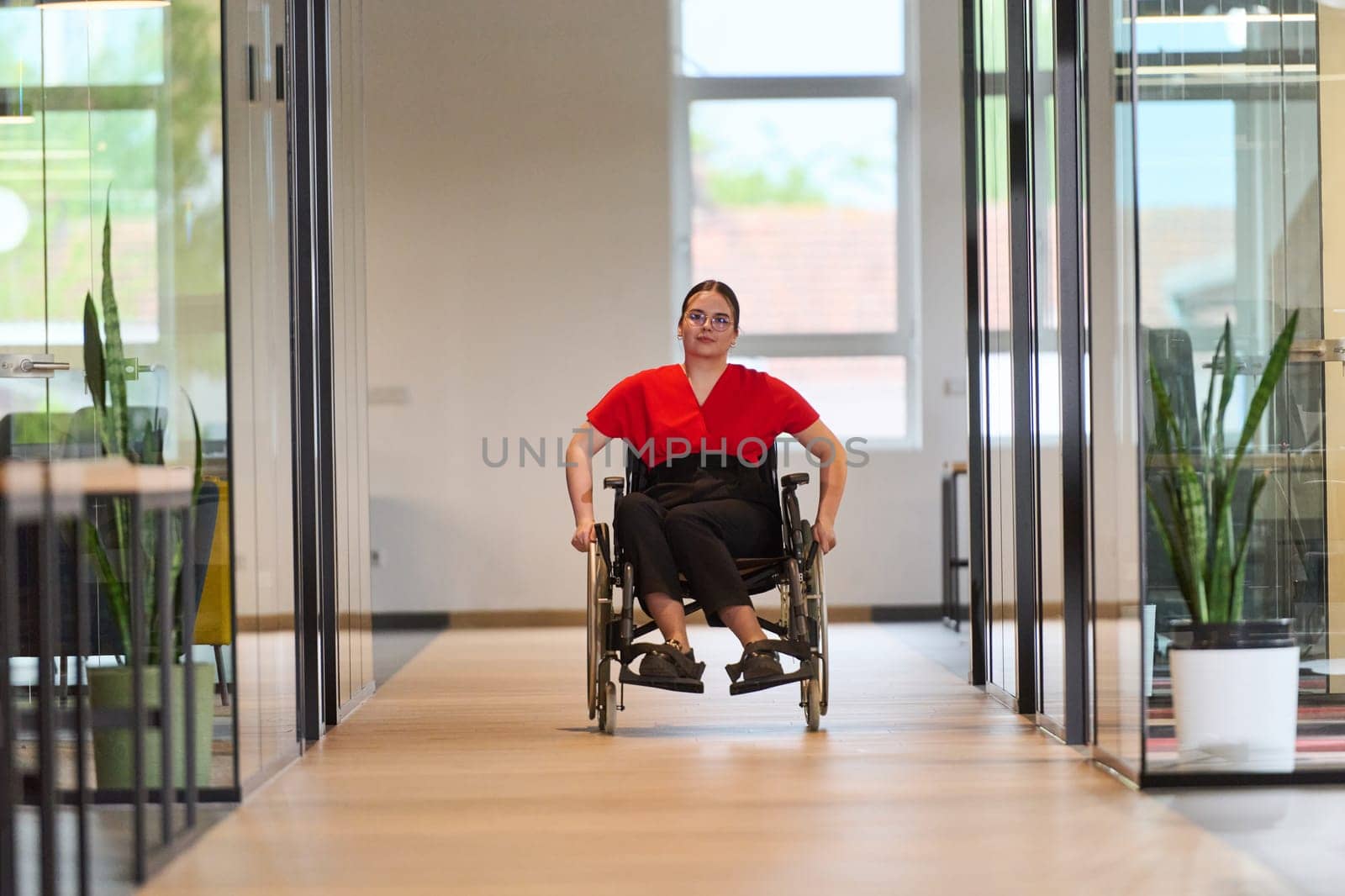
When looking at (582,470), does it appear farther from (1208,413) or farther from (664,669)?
(1208,413)

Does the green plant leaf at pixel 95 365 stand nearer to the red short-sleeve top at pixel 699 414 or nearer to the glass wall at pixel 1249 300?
the red short-sleeve top at pixel 699 414

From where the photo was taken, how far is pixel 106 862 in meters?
2.10

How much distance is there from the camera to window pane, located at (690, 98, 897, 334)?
6051 mm

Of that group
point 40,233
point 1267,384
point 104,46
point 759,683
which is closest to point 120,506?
point 40,233

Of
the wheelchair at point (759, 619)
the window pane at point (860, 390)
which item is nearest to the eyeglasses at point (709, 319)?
the wheelchair at point (759, 619)

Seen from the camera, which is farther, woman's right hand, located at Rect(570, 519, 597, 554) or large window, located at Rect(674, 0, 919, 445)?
large window, located at Rect(674, 0, 919, 445)

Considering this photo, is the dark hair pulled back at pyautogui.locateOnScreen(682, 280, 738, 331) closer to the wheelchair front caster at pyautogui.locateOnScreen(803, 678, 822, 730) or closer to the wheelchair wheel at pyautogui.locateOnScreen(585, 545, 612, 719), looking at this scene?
the wheelchair wheel at pyautogui.locateOnScreen(585, 545, 612, 719)

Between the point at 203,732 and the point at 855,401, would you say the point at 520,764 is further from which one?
the point at 855,401

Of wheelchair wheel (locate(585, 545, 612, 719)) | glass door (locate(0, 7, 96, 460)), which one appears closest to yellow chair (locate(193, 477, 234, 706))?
glass door (locate(0, 7, 96, 460))

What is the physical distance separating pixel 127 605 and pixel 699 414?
145cm

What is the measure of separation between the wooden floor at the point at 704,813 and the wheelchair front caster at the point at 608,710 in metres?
0.04

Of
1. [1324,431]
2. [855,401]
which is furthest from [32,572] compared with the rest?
[855,401]

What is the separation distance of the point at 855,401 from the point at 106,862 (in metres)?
4.33

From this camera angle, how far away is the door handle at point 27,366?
3.01m
